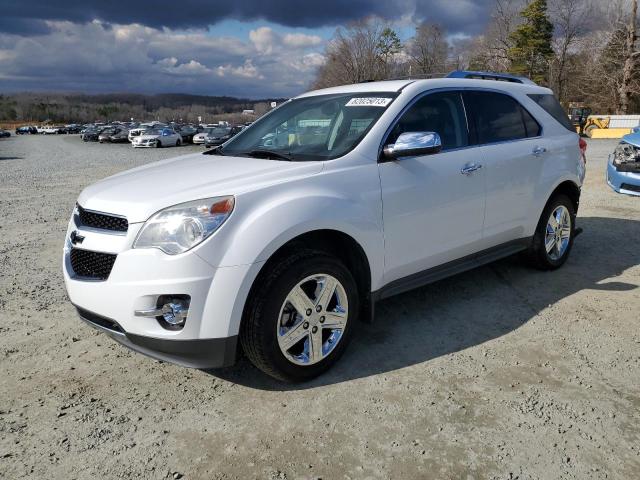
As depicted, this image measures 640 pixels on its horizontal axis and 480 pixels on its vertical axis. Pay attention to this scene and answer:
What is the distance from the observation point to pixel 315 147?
349cm

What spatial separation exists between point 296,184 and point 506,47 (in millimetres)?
68491

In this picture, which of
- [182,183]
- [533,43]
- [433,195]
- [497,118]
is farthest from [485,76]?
[533,43]

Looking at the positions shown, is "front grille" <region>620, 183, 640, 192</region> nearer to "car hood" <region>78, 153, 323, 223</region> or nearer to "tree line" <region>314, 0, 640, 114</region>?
"car hood" <region>78, 153, 323, 223</region>

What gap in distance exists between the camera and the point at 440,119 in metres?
3.86

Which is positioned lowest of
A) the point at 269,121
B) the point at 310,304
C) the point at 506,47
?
the point at 310,304

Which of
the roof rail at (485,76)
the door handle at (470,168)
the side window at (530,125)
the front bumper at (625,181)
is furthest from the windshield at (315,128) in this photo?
the front bumper at (625,181)

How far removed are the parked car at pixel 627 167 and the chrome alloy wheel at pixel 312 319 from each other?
5425 millimetres

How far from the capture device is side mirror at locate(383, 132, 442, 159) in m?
3.29

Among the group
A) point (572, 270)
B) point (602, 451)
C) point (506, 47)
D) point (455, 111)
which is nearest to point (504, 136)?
point (455, 111)

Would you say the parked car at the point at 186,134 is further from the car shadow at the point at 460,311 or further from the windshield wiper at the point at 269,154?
the windshield wiper at the point at 269,154

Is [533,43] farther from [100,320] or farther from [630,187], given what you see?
[100,320]

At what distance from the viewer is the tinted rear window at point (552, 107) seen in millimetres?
4859

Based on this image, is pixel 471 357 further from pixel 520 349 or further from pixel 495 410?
pixel 495 410

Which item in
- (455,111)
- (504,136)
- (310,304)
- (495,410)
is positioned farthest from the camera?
(504,136)
